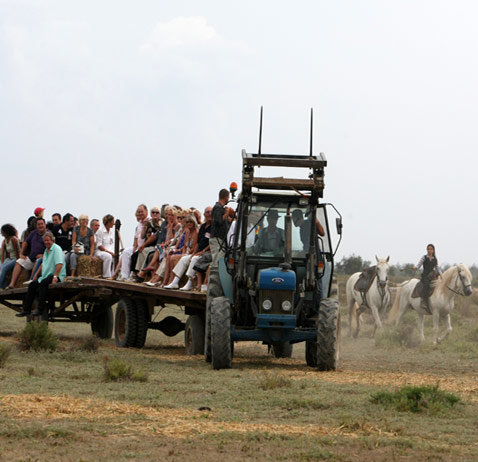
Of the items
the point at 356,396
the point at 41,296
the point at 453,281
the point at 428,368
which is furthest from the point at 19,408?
the point at 453,281

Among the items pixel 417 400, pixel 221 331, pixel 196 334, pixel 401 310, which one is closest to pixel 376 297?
pixel 401 310

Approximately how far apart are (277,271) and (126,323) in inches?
207

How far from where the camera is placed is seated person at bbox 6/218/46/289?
62.6 ft

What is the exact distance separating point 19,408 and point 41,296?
9.61 m

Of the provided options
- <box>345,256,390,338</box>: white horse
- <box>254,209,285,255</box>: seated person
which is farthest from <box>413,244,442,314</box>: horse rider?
<box>254,209,285,255</box>: seated person

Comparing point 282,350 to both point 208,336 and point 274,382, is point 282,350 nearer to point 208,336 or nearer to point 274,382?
point 208,336

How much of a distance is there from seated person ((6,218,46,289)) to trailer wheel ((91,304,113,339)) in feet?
5.79

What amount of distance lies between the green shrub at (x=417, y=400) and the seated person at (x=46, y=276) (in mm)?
9827

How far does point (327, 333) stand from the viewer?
13195mm

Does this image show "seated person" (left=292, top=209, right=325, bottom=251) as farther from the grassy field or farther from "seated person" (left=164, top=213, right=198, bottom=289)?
"seated person" (left=164, top=213, right=198, bottom=289)

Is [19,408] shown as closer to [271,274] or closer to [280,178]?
[271,274]

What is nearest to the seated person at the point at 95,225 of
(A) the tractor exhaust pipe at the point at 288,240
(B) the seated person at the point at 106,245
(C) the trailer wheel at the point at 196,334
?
(B) the seated person at the point at 106,245

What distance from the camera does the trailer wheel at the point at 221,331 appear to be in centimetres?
1320

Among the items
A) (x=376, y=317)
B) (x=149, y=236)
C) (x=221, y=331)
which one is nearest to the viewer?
(x=221, y=331)
